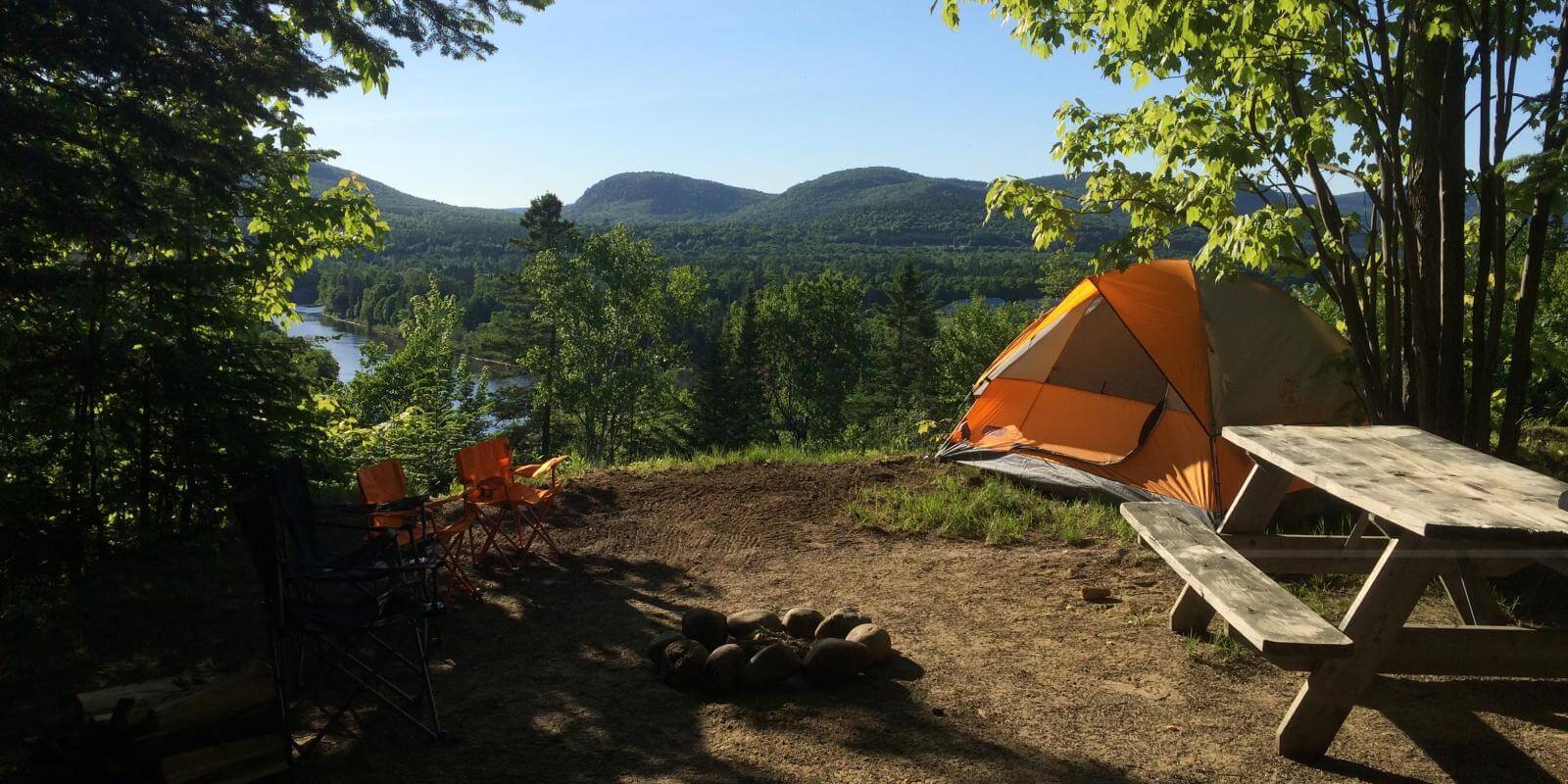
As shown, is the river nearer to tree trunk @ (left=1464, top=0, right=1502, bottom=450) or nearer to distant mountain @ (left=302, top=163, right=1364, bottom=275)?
distant mountain @ (left=302, top=163, right=1364, bottom=275)

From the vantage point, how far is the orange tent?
6.25 metres

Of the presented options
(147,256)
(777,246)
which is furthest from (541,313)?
(777,246)

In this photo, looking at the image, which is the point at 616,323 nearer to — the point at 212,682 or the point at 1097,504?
the point at 1097,504

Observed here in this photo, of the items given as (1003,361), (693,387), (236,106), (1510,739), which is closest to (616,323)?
(693,387)

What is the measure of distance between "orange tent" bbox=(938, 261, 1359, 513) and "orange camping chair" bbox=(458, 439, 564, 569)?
10.9ft

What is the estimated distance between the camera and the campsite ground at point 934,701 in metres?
2.91

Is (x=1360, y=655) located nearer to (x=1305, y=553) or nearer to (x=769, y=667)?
(x=1305, y=553)

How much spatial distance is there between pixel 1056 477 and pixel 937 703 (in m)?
3.55

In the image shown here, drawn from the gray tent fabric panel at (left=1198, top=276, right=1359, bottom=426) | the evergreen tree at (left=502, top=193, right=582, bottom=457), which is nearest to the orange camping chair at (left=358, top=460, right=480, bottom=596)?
the gray tent fabric panel at (left=1198, top=276, right=1359, bottom=426)

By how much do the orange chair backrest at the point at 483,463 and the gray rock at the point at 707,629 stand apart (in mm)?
1978

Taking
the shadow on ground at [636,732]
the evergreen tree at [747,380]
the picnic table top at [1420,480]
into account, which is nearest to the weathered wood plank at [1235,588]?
the picnic table top at [1420,480]

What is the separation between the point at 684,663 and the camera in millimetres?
Result: 3531

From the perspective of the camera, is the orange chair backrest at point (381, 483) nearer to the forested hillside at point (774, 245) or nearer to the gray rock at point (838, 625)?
the gray rock at point (838, 625)

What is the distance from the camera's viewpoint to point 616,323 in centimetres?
3669
